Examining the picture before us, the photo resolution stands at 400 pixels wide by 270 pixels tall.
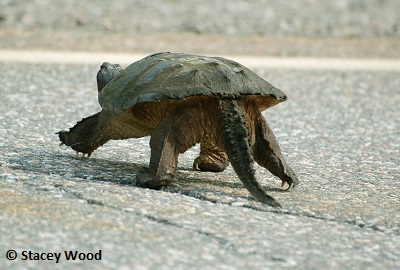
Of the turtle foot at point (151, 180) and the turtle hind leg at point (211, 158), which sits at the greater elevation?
the turtle hind leg at point (211, 158)

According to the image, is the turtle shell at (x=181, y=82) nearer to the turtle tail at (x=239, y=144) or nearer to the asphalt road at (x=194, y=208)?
the turtle tail at (x=239, y=144)

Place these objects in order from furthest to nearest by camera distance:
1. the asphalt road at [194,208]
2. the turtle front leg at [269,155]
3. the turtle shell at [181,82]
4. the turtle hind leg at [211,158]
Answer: the turtle hind leg at [211,158]
the turtle front leg at [269,155]
the turtle shell at [181,82]
the asphalt road at [194,208]

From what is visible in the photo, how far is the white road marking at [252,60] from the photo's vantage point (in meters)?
8.98

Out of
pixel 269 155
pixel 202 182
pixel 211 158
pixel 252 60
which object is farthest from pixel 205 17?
pixel 269 155

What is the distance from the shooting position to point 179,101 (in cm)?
380

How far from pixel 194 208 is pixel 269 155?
0.55 meters

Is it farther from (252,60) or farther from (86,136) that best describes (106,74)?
(252,60)

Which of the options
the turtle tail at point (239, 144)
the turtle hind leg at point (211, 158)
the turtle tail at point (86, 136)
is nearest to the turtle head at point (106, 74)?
the turtle tail at point (86, 136)

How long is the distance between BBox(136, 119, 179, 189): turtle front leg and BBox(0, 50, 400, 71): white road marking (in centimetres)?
521

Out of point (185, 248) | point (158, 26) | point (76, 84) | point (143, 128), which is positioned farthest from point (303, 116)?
point (158, 26)

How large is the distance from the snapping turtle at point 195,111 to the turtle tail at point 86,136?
0.27 meters

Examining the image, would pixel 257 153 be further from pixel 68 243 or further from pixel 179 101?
pixel 68 243

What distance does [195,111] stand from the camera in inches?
150

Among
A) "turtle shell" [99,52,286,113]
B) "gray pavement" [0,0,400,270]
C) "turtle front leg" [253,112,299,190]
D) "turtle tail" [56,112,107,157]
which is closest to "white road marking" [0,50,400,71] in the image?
"gray pavement" [0,0,400,270]
